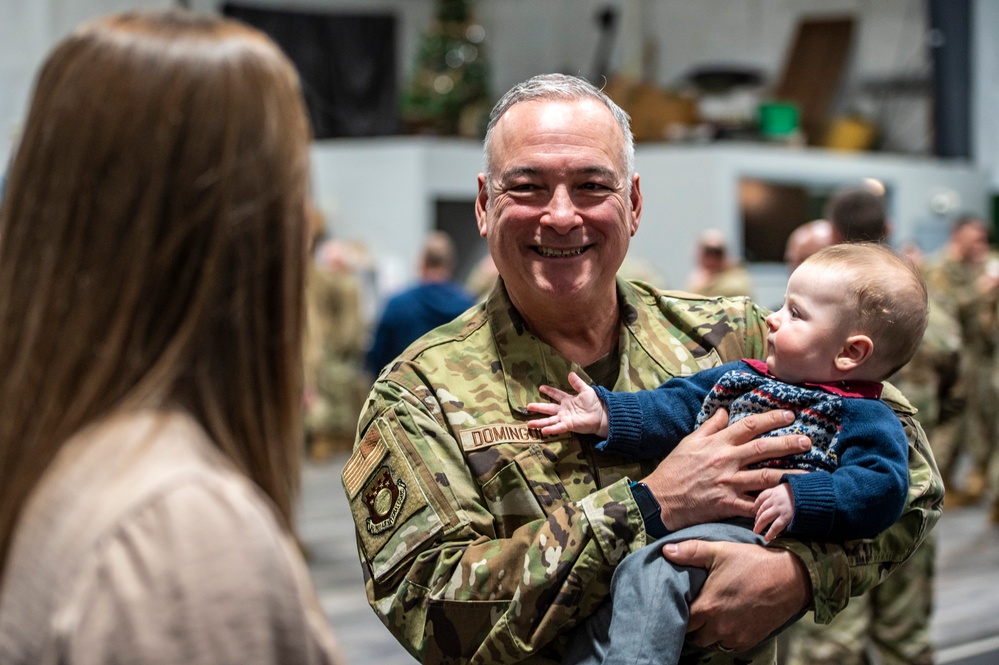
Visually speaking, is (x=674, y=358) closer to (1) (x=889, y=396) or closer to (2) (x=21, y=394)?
(1) (x=889, y=396)

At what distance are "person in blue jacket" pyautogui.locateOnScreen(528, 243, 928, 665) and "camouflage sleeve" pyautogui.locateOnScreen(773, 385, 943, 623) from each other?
0.04 meters

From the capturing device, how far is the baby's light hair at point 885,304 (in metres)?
1.96

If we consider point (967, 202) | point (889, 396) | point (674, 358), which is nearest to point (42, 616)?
point (674, 358)

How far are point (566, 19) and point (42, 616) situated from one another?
16.9 meters

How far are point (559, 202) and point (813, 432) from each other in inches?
22.9

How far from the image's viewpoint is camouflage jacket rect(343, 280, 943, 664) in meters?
1.79

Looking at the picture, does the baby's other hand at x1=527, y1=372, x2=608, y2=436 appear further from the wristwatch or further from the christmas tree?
the christmas tree

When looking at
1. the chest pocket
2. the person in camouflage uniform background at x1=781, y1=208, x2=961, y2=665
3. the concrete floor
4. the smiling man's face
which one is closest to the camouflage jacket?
the chest pocket

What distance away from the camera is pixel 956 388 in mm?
4969

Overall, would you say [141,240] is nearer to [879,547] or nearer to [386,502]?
[386,502]

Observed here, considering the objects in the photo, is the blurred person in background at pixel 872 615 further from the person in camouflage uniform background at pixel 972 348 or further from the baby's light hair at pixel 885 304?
the person in camouflage uniform background at pixel 972 348

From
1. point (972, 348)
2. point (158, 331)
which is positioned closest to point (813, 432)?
point (158, 331)

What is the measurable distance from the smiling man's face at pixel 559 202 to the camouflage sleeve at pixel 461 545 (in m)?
0.29

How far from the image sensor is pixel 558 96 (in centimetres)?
210
